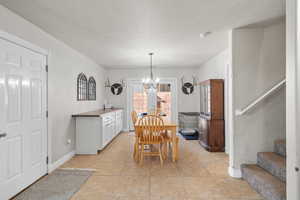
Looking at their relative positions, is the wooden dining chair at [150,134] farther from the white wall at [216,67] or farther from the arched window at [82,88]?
the white wall at [216,67]

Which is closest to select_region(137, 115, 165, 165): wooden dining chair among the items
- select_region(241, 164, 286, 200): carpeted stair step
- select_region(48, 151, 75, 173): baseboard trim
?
select_region(241, 164, 286, 200): carpeted stair step

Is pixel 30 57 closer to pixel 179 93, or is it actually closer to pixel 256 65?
pixel 256 65

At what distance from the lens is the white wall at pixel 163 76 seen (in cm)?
684

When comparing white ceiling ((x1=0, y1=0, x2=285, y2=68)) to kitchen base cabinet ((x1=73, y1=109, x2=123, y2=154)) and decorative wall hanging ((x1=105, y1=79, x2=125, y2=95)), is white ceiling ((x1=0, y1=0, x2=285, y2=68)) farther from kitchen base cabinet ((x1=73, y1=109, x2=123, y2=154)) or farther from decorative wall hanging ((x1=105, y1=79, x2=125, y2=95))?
decorative wall hanging ((x1=105, y1=79, x2=125, y2=95))

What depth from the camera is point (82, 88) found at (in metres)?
4.65

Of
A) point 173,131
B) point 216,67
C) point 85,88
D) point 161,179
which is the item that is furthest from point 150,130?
point 216,67

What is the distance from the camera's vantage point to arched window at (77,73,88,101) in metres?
4.41

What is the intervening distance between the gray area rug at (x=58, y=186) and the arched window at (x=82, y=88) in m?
1.85

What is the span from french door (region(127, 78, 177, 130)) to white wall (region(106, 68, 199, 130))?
185 millimetres

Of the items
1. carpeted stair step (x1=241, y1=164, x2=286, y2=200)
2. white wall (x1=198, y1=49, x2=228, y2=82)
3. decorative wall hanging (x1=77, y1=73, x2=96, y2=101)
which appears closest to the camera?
carpeted stair step (x1=241, y1=164, x2=286, y2=200)

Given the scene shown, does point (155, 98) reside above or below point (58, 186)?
above

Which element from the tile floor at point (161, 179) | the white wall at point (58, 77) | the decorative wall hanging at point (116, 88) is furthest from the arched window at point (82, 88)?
the decorative wall hanging at point (116, 88)

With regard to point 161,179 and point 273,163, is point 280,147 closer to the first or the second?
point 273,163

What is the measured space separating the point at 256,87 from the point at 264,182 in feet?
4.62
